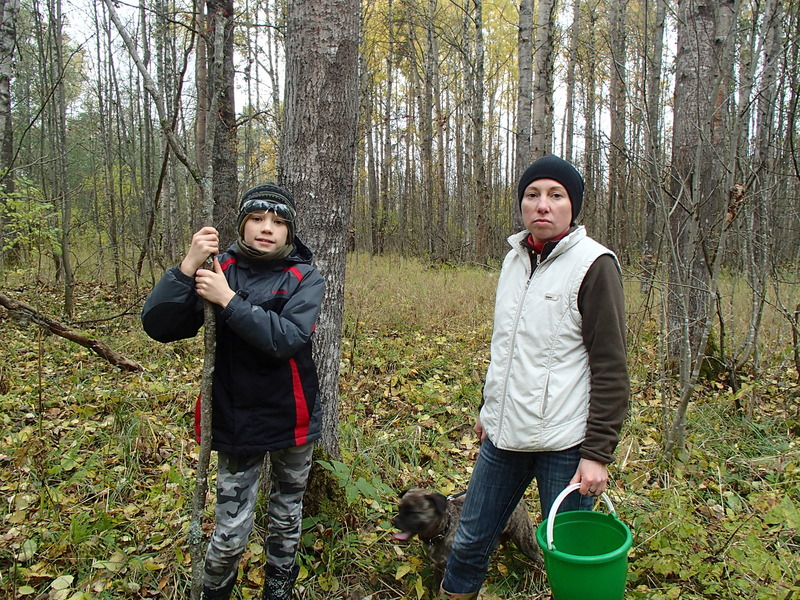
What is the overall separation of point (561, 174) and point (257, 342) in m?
1.28

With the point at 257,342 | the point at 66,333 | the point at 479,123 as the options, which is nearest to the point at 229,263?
the point at 257,342

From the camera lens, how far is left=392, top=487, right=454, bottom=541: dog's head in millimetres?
2404

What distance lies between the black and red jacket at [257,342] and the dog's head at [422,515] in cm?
68

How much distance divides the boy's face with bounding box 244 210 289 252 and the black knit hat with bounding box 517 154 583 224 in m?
1.01

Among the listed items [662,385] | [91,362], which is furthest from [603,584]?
[91,362]

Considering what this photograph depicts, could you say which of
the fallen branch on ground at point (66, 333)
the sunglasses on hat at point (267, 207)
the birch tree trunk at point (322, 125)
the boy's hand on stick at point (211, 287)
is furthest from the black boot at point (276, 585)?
the fallen branch on ground at point (66, 333)

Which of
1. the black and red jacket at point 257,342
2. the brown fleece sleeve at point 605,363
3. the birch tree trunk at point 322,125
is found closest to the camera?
the brown fleece sleeve at point 605,363

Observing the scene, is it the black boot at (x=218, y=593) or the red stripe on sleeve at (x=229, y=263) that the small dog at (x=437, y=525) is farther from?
the red stripe on sleeve at (x=229, y=263)

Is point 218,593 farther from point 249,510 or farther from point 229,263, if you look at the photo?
point 229,263

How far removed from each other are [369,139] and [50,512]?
1820 centimetres

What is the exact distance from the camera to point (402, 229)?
18.4m

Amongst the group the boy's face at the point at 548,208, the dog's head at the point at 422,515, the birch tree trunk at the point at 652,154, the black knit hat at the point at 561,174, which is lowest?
the dog's head at the point at 422,515

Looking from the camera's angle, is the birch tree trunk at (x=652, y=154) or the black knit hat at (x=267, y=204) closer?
the black knit hat at (x=267, y=204)

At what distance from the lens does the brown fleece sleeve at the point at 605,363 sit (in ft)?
5.49
